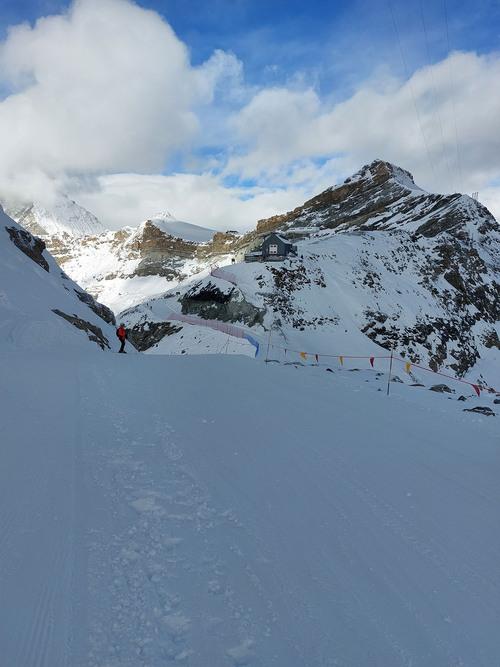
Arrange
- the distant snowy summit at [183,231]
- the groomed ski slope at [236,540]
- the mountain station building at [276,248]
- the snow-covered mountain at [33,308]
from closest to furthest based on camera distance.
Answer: the groomed ski slope at [236,540], the snow-covered mountain at [33,308], the mountain station building at [276,248], the distant snowy summit at [183,231]

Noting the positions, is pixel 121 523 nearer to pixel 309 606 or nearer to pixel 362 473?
Answer: pixel 309 606

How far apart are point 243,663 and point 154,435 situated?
157 inches

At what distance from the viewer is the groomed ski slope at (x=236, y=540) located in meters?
2.48

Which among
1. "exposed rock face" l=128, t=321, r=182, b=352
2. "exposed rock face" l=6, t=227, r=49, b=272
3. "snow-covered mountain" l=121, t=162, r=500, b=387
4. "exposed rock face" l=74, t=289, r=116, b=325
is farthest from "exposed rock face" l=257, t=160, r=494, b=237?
"exposed rock face" l=6, t=227, r=49, b=272

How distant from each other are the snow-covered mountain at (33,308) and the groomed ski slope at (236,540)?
20.2ft

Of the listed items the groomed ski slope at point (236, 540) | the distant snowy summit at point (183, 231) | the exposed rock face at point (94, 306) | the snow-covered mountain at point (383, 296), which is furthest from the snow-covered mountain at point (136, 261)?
the groomed ski slope at point (236, 540)

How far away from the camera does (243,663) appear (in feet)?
7.62

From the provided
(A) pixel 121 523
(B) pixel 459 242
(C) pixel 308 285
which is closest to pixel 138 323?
(C) pixel 308 285

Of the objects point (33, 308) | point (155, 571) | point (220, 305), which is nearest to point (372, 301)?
point (220, 305)

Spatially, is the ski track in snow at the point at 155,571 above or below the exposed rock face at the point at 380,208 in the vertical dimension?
below

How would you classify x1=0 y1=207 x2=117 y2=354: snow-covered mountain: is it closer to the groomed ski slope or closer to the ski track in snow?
the groomed ski slope

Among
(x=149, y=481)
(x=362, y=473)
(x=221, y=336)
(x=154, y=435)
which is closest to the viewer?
(x=149, y=481)

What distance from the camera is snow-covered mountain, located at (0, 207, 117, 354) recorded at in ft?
41.6

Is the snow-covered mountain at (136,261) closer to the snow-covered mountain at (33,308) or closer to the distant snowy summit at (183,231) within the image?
the distant snowy summit at (183,231)
